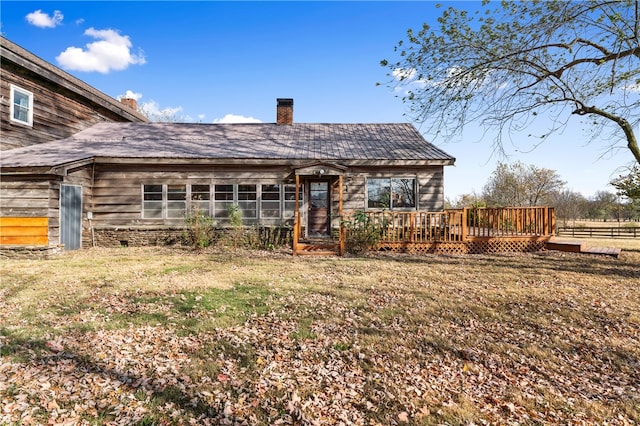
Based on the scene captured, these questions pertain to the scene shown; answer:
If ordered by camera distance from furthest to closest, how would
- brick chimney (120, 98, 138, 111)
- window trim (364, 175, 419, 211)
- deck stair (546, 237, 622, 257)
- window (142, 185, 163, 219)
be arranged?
brick chimney (120, 98, 138, 111) → window trim (364, 175, 419, 211) → window (142, 185, 163, 219) → deck stair (546, 237, 622, 257)

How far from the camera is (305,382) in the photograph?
3525 mm

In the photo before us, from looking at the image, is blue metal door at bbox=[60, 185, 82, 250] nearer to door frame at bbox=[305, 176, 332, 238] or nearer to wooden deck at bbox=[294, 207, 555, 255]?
door frame at bbox=[305, 176, 332, 238]

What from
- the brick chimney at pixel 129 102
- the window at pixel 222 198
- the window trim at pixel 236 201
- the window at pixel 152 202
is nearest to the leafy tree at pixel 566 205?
the window trim at pixel 236 201

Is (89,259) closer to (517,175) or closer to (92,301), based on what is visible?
(92,301)

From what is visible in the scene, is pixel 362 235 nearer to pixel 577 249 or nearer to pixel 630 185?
pixel 577 249

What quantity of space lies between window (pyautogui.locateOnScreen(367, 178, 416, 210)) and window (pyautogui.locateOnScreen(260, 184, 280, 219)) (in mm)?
3701

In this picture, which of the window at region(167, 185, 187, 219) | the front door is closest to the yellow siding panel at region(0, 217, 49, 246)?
the window at region(167, 185, 187, 219)

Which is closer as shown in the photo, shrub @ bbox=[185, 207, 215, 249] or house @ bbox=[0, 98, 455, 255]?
shrub @ bbox=[185, 207, 215, 249]

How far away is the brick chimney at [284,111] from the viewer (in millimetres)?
17797

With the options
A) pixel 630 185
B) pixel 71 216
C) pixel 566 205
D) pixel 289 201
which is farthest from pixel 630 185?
pixel 566 205

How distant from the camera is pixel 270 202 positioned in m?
13.4

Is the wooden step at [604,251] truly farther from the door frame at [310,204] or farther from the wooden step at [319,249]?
the door frame at [310,204]

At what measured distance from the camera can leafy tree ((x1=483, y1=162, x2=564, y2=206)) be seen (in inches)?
1238

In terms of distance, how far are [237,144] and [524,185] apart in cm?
2845
